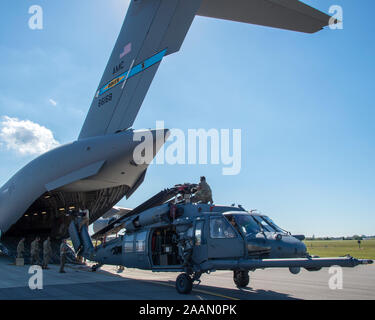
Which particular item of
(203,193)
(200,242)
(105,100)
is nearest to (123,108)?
(105,100)

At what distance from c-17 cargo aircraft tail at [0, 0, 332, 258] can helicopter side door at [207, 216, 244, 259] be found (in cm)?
683

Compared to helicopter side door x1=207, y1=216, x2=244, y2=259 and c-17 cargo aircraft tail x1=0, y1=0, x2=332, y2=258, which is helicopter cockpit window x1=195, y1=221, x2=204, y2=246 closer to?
helicopter side door x1=207, y1=216, x2=244, y2=259

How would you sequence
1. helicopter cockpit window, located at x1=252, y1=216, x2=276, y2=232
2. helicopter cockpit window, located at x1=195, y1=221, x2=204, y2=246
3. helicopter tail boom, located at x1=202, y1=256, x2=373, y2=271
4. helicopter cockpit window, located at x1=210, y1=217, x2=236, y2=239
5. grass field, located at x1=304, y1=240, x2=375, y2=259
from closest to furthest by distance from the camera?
helicopter tail boom, located at x1=202, y1=256, x2=373, y2=271 < helicopter cockpit window, located at x1=210, y1=217, x2=236, y2=239 < helicopter cockpit window, located at x1=195, y1=221, x2=204, y2=246 < helicopter cockpit window, located at x1=252, y1=216, x2=276, y2=232 < grass field, located at x1=304, y1=240, x2=375, y2=259

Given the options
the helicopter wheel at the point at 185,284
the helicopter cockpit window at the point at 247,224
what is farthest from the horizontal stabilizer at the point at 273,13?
the helicopter wheel at the point at 185,284

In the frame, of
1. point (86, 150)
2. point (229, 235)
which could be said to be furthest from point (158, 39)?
point (229, 235)

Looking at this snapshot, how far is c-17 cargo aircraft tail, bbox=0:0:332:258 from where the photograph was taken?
14617 mm

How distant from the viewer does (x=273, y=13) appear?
14.7 m

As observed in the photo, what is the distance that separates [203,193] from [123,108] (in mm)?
7188

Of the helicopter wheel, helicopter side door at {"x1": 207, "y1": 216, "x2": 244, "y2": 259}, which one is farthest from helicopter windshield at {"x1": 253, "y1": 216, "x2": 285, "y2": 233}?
the helicopter wheel

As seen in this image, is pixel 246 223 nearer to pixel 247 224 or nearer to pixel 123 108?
pixel 247 224

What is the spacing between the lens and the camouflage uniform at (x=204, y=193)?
424 inches

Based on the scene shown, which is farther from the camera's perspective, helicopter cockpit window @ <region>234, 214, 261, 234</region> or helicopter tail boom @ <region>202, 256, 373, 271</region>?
helicopter cockpit window @ <region>234, 214, 261, 234</region>
